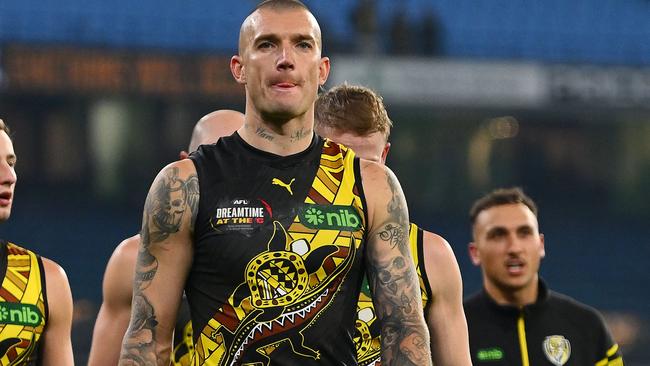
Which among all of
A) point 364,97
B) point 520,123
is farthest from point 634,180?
point 364,97

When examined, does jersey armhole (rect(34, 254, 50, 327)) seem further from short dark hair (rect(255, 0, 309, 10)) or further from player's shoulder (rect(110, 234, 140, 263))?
short dark hair (rect(255, 0, 309, 10))

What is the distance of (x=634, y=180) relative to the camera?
882 inches

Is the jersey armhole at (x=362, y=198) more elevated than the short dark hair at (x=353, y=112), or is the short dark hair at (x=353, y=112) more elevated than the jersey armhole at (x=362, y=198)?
the short dark hair at (x=353, y=112)

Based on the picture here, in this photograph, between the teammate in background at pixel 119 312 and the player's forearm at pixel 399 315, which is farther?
the teammate in background at pixel 119 312

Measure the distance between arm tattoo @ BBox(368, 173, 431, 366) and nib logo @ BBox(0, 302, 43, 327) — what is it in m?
1.21

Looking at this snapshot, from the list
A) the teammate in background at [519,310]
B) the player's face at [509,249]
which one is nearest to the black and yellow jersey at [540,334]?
the teammate in background at [519,310]

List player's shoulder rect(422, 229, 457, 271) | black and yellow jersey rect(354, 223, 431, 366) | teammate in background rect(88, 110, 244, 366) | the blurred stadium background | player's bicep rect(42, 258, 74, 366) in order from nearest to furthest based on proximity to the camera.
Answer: player's bicep rect(42, 258, 74, 366) → black and yellow jersey rect(354, 223, 431, 366) → player's shoulder rect(422, 229, 457, 271) → teammate in background rect(88, 110, 244, 366) → the blurred stadium background

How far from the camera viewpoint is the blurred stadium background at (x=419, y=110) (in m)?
18.3

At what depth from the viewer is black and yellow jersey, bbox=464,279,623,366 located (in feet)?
17.6

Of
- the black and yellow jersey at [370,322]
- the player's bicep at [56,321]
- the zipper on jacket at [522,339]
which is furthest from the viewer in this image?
the zipper on jacket at [522,339]

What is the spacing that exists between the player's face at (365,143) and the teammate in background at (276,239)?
899 mm

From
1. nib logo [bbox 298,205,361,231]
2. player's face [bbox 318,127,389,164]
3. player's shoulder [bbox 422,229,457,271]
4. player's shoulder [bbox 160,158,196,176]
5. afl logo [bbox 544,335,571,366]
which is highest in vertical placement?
player's face [bbox 318,127,389,164]

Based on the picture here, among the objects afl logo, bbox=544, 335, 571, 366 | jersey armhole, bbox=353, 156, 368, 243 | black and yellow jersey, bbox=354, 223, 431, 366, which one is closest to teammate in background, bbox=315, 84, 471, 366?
black and yellow jersey, bbox=354, 223, 431, 366

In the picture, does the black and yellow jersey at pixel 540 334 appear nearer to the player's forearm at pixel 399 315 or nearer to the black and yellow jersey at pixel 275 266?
the player's forearm at pixel 399 315
